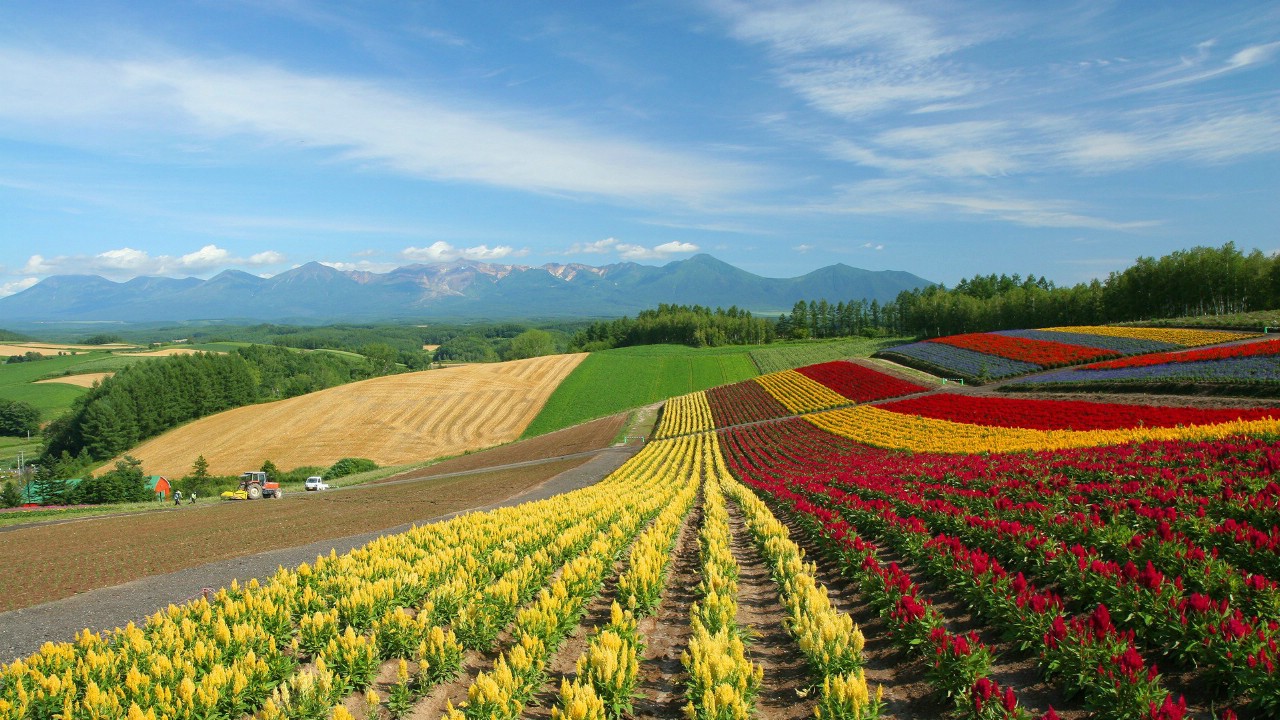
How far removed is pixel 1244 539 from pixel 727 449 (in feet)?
102

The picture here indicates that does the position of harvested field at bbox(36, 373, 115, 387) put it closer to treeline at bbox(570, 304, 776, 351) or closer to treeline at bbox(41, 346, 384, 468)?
treeline at bbox(41, 346, 384, 468)

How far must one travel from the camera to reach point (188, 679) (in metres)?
6.54

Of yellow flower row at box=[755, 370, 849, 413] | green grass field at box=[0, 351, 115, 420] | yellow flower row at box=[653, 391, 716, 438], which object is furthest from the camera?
green grass field at box=[0, 351, 115, 420]

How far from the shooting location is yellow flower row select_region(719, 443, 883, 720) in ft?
19.5

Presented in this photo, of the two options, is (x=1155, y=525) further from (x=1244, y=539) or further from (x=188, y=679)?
(x=188, y=679)

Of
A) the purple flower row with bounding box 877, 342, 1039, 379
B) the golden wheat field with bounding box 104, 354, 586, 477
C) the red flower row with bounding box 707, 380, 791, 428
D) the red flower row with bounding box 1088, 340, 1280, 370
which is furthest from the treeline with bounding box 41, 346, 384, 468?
the red flower row with bounding box 1088, 340, 1280, 370

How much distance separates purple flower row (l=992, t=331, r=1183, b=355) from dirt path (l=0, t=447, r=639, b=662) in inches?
2209

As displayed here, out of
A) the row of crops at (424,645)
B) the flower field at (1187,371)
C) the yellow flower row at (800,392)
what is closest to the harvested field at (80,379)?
the yellow flower row at (800,392)

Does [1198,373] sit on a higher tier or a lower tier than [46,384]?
higher

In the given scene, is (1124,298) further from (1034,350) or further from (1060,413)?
(1060,413)

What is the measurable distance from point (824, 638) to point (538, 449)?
146 feet

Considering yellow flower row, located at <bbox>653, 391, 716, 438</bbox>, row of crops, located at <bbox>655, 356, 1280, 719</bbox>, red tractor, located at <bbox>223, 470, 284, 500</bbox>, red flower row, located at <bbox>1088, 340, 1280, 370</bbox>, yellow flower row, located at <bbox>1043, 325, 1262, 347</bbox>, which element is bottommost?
red tractor, located at <bbox>223, 470, 284, 500</bbox>

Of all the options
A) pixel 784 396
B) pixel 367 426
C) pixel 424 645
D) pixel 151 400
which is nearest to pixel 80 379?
pixel 151 400

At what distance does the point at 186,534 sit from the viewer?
20328 millimetres
